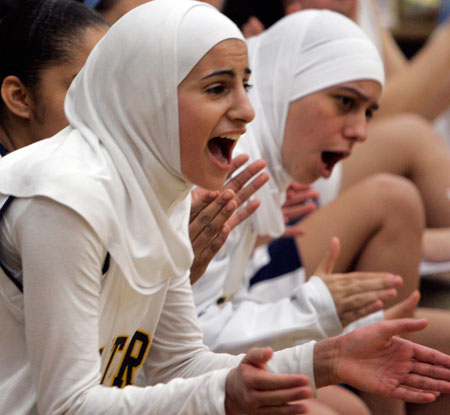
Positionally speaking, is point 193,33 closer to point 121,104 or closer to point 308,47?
point 121,104

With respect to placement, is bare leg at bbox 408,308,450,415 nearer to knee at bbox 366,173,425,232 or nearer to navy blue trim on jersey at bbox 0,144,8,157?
knee at bbox 366,173,425,232

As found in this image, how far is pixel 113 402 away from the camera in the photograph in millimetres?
1037

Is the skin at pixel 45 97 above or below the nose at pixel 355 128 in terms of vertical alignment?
above

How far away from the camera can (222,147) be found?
1240 mm

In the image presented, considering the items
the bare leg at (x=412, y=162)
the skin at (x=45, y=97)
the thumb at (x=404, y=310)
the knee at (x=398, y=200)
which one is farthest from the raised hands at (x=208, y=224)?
the bare leg at (x=412, y=162)

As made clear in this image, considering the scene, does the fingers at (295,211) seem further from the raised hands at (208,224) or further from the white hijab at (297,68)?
the raised hands at (208,224)

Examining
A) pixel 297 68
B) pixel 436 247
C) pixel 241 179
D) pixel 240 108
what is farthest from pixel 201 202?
pixel 436 247

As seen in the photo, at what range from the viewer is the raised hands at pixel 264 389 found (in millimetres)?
954

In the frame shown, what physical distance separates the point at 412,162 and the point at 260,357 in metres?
1.69

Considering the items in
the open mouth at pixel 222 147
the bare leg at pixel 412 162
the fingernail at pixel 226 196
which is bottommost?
the bare leg at pixel 412 162

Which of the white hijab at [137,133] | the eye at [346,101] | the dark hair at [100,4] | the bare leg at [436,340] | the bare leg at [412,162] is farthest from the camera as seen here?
the bare leg at [412,162]

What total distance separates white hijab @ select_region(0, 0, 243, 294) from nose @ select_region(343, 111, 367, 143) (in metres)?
0.69

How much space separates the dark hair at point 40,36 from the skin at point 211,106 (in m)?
0.36

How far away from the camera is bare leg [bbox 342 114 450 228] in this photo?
249 cm
